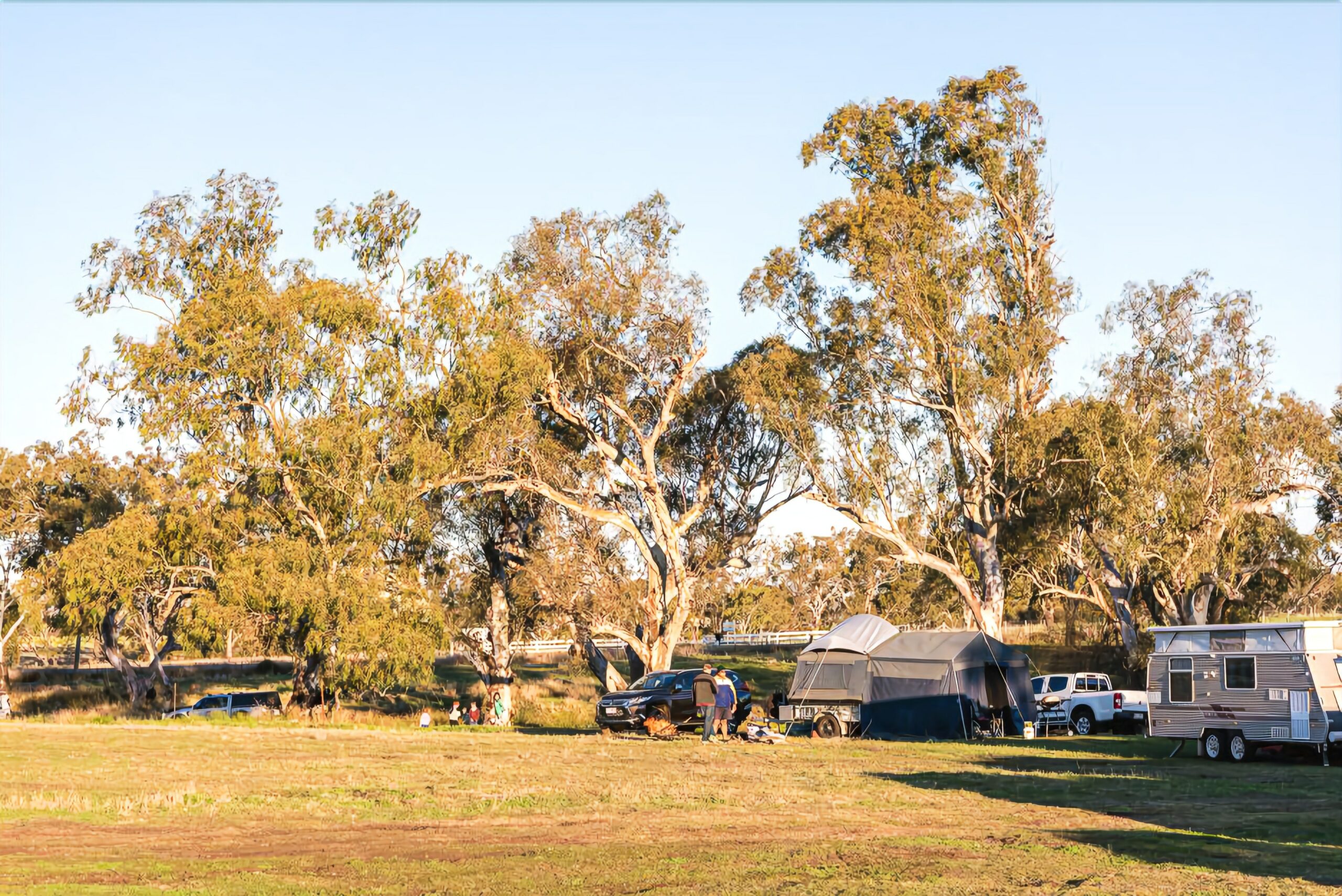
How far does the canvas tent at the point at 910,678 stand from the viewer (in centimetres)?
3172

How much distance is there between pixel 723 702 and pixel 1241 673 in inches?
418

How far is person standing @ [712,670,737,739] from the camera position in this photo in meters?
29.5

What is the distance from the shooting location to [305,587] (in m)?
37.5

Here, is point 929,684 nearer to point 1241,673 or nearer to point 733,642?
point 1241,673

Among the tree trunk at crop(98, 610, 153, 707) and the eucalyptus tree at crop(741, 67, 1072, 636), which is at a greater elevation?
the eucalyptus tree at crop(741, 67, 1072, 636)

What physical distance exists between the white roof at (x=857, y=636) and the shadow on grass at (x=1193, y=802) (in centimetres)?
783

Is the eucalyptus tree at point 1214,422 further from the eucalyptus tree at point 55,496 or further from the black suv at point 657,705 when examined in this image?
the eucalyptus tree at point 55,496

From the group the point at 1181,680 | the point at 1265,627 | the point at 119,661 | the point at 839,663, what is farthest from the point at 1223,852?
the point at 119,661

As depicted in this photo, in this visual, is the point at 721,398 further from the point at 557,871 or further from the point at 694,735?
→ the point at 557,871

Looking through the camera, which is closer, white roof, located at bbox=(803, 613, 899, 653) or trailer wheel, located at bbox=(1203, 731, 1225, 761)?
trailer wheel, located at bbox=(1203, 731, 1225, 761)

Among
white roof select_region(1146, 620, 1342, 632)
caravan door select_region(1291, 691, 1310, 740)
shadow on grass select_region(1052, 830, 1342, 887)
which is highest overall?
white roof select_region(1146, 620, 1342, 632)

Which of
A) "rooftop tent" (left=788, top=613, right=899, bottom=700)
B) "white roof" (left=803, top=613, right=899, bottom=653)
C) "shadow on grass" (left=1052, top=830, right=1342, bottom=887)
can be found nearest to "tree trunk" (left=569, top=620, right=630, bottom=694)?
"rooftop tent" (left=788, top=613, right=899, bottom=700)

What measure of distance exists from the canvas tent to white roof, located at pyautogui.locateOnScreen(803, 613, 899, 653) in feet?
0.06

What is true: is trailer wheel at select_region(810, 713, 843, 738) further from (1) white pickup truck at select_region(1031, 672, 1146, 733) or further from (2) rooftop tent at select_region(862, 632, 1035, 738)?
(1) white pickup truck at select_region(1031, 672, 1146, 733)
